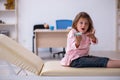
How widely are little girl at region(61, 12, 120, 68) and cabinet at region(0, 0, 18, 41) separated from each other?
4.67 metres

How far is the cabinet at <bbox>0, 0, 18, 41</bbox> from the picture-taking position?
694cm

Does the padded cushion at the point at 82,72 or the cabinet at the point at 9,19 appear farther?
the cabinet at the point at 9,19

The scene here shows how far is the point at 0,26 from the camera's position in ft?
23.5

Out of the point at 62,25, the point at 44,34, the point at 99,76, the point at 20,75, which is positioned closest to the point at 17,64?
the point at 20,75

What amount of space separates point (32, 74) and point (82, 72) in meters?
0.46

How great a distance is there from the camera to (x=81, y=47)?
8.21ft

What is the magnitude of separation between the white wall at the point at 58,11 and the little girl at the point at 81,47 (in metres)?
4.58

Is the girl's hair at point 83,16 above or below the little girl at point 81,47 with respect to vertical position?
above

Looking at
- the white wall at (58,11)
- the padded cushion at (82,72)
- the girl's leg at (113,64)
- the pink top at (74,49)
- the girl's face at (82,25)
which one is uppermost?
the white wall at (58,11)

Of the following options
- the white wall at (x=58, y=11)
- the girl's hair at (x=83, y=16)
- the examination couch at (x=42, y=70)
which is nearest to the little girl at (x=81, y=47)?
the girl's hair at (x=83, y=16)

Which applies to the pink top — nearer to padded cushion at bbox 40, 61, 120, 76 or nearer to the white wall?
padded cushion at bbox 40, 61, 120, 76

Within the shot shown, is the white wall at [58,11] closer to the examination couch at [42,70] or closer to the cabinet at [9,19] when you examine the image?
the cabinet at [9,19]

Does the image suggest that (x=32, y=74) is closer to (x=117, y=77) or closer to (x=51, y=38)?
(x=117, y=77)

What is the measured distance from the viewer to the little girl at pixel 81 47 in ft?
7.66
